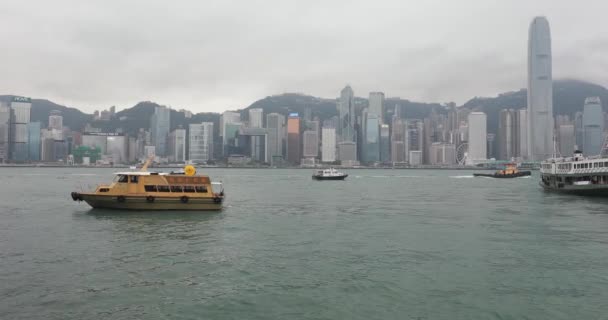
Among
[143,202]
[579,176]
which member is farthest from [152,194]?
[579,176]

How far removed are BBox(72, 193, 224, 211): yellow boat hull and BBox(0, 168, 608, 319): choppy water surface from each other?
6.84 feet

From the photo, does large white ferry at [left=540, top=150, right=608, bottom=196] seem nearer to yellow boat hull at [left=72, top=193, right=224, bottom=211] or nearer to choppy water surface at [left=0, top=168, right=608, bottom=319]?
choppy water surface at [left=0, top=168, right=608, bottom=319]

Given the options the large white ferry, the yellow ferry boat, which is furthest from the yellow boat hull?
the large white ferry

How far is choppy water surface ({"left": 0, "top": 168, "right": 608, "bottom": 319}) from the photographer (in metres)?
14.8

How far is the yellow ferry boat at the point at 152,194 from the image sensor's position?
127 ft

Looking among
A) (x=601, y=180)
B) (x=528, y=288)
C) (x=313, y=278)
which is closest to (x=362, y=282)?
(x=313, y=278)

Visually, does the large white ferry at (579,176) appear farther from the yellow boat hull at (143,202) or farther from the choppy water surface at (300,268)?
the yellow boat hull at (143,202)

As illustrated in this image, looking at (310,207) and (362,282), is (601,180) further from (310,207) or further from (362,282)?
(362,282)

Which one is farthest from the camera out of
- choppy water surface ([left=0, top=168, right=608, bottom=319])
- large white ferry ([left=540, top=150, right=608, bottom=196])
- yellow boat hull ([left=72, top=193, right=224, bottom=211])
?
Answer: large white ferry ([left=540, top=150, right=608, bottom=196])

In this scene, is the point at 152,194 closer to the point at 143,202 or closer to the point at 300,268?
the point at 143,202

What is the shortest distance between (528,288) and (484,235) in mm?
12859

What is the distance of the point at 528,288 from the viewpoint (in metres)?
17.1

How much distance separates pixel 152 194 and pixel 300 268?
23.3 metres

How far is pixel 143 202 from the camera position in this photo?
128 feet
